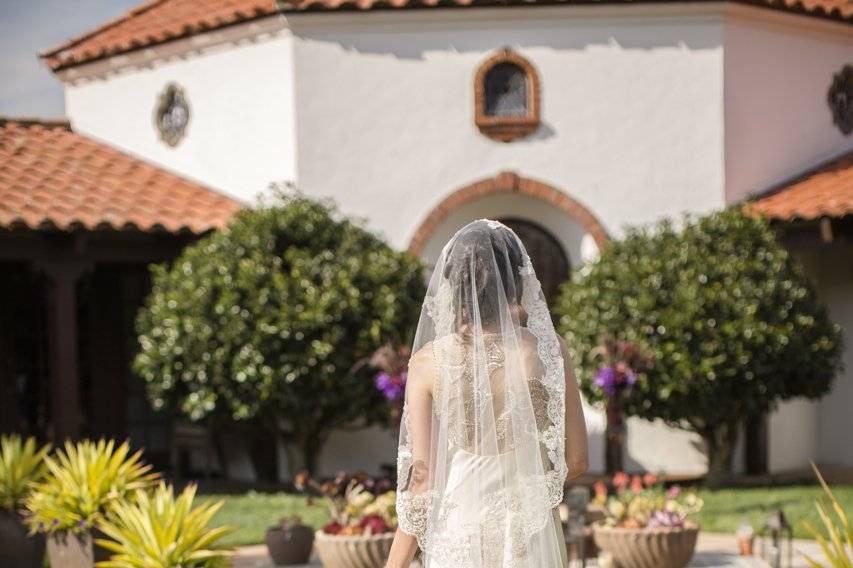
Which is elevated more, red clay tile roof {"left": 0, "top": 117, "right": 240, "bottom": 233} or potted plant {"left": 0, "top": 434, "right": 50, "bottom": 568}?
red clay tile roof {"left": 0, "top": 117, "right": 240, "bottom": 233}

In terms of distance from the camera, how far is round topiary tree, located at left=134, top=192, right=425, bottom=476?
14312mm

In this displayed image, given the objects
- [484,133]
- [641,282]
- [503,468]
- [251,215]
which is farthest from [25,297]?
[503,468]

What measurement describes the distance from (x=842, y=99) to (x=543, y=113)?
13.5 feet

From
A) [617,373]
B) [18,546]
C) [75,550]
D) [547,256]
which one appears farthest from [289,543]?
[547,256]

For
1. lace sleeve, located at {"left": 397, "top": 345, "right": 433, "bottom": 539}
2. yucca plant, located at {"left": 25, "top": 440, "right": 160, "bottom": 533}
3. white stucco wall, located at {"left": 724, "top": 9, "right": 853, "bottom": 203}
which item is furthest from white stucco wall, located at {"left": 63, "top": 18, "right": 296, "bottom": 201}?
lace sleeve, located at {"left": 397, "top": 345, "right": 433, "bottom": 539}

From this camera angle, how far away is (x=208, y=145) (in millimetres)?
16812

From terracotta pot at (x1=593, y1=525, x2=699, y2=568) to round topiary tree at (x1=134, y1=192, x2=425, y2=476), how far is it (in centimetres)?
518

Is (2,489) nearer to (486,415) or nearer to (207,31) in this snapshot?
(486,415)

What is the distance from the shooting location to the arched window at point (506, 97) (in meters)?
15.7

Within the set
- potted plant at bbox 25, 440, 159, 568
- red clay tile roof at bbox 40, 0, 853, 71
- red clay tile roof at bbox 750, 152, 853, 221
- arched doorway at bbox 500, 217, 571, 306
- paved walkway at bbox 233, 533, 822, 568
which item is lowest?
paved walkway at bbox 233, 533, 822, 568

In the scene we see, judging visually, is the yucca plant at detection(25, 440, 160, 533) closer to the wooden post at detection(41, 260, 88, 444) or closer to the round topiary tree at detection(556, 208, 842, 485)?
the wooden post at detection(41, 260, 88, 444)

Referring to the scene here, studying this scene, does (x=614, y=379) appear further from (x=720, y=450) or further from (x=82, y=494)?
(x=82, y=494)

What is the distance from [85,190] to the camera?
16000mm

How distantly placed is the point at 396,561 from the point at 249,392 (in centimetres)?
947
